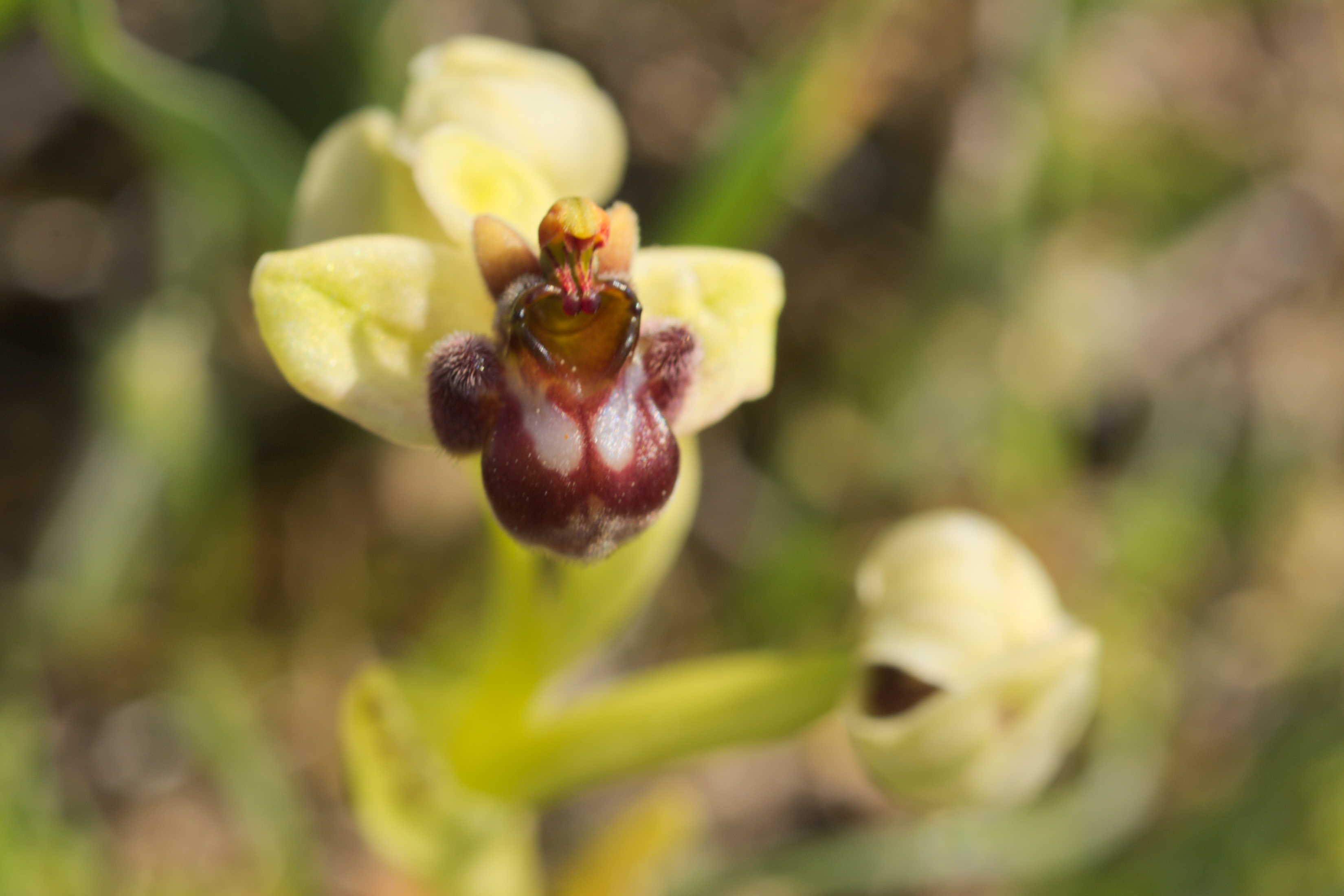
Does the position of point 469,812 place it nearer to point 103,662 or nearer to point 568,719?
point 568,719

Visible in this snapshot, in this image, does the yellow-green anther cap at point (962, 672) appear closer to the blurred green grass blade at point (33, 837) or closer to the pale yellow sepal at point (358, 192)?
the pale yellow sepal at point (358, 192)

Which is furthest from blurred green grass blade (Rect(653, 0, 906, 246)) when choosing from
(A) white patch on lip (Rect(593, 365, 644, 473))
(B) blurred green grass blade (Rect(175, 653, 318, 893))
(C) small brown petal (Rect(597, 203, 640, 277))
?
(B) blurred green grass blade (Rect(175, 653, 318, 893))

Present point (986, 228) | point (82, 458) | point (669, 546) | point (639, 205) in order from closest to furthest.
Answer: point (669, 546) < point (82, 458) < point (986, 228) < point (639, 205)

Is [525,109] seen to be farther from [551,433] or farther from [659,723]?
[659,723]

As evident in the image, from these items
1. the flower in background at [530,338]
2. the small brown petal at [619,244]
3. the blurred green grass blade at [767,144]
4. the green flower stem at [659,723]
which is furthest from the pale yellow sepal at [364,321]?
the blurred green grass blade at [767,144]

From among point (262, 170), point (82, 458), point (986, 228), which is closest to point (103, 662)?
point (82, 458)

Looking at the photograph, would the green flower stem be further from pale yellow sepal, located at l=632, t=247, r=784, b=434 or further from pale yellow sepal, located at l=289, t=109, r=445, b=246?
pale yellow sepal, located at l=289, t=109, r=445, b=246

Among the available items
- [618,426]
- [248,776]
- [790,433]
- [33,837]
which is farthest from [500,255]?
[790,433]
